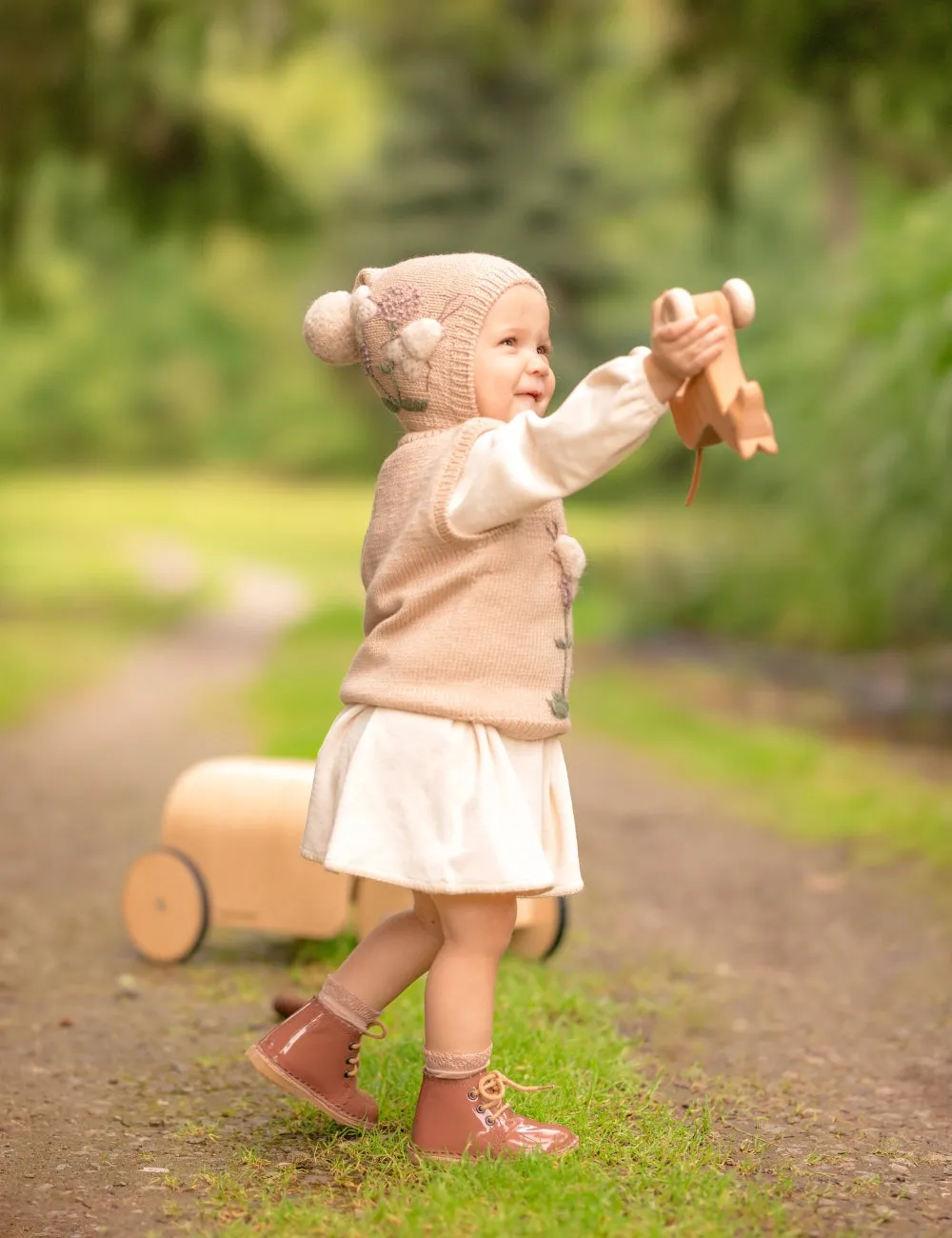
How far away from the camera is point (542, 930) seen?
397cm

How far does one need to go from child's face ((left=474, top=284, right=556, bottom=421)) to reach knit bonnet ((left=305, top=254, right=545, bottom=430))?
1 cm

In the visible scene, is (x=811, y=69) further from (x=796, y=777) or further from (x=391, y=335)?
(x=391, y=335)

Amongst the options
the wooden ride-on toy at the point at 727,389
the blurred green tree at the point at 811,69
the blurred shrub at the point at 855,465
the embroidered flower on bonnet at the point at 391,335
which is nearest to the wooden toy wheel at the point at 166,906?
the embroidered flower on bonnet at the point at 391,335

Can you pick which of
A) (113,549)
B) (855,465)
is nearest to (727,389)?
(855,465)

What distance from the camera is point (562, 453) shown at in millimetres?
2334

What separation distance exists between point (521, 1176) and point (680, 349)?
1212 millimetres

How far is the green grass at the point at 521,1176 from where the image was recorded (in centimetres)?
230

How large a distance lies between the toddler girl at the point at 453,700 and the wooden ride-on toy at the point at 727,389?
0.22ft

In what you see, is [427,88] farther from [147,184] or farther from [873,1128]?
[873,1128]

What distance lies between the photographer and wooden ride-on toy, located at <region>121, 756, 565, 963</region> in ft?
12.6

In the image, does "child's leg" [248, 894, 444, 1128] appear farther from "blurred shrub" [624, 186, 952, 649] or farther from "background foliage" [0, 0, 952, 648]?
"blurred shrub" [624, 186, 952, 649]

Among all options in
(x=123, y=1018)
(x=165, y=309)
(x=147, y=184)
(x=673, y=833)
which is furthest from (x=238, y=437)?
(x=123, y=1018)

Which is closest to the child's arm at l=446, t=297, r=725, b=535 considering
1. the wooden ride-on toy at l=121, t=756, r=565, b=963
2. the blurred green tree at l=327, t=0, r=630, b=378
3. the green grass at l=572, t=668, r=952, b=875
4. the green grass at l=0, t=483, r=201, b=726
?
the wooden ride-on toy at l=121, t=756, r=565, b=963

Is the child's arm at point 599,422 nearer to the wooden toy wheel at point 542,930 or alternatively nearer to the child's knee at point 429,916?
the child's knee at point 429,916
